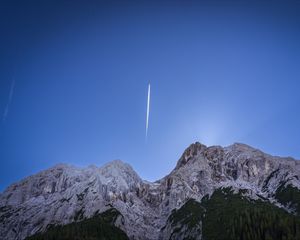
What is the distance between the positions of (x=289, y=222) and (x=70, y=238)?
132 meters

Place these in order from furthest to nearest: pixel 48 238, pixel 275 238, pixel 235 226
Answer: pixel 48 238 → pixel 235 226 → pixel 275 238

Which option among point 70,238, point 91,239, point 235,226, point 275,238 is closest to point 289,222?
point 275,238

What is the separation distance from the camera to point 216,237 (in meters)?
186

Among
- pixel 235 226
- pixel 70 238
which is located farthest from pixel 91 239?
pixel 235 226

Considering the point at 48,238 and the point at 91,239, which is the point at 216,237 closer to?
the point at 91,239

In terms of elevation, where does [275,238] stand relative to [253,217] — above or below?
below

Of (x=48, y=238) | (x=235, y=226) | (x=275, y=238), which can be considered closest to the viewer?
(x=275, y=238)

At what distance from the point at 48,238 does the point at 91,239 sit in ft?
102

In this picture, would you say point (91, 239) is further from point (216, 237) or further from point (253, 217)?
point (253, 217)

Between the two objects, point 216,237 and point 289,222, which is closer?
point 289,222

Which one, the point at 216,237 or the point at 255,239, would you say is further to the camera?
the point at 216,237

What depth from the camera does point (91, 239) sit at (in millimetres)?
191750

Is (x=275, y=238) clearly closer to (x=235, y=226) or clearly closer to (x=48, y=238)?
(x=235, y=226)

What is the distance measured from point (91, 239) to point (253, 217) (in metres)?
102
